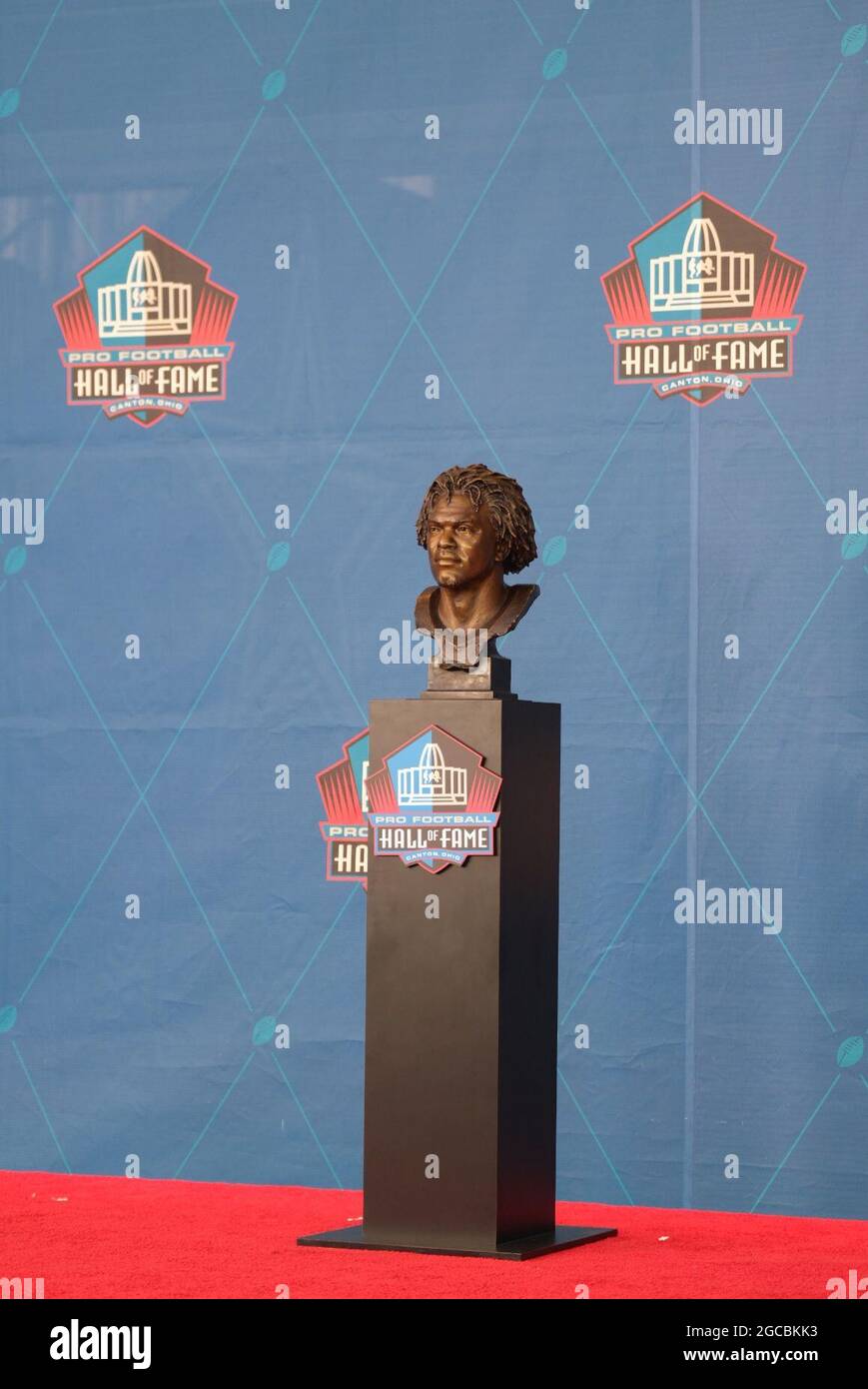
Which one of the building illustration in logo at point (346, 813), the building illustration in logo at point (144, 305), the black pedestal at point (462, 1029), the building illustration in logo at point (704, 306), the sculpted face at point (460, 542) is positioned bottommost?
the black pedestal at point (462, 1029)

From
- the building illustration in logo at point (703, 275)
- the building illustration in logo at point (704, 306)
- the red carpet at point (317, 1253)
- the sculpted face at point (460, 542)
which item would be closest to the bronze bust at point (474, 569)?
the sculpted face at point (460, 542)

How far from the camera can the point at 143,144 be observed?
5.93 metres

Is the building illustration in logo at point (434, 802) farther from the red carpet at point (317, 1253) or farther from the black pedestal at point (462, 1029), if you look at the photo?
the red carpet at point (317, 1253)

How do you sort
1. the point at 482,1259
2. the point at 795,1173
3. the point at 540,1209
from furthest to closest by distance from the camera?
the point at 795,1173 < the point at 540,1209 < the point at 482,1259

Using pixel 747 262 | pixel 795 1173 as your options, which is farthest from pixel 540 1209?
pixel 747 262

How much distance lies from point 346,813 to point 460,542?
4.34ft

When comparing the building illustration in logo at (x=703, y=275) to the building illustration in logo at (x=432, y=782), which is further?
the building illustration in logo at (x=703, y=275)

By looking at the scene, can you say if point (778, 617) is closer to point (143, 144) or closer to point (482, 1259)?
point (482, 1259)

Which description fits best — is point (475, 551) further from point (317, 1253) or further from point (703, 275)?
point (317, 1253)

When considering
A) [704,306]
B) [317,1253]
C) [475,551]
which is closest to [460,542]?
[475,551]

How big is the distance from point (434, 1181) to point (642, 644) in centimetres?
165

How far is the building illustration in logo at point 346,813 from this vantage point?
Answer: 18.5ft

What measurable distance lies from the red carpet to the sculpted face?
1.51 meters

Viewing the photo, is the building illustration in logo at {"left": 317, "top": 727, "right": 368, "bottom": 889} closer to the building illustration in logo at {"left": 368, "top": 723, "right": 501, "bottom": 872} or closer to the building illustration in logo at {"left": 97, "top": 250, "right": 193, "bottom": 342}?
the building illustration in logo at {"left": 368, "top": 723, "right": 501, "bottom": 872}
